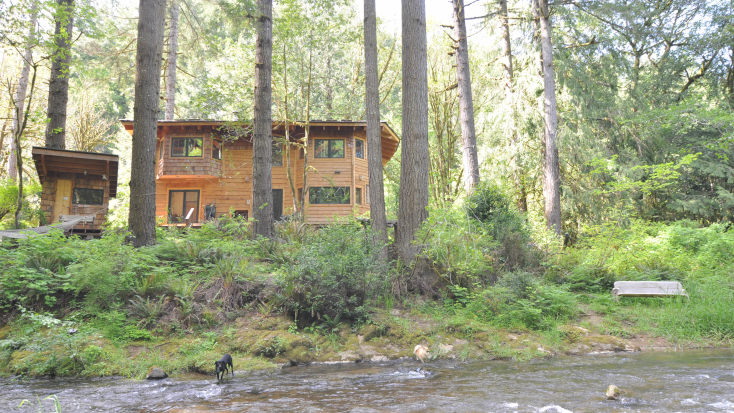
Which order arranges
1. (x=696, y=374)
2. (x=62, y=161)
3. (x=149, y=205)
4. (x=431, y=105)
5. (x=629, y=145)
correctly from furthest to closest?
(x=431, y=105)
(x=629, y=145)
(x=62, y=161)
(x=149, y=205)
(x=696, y=374)

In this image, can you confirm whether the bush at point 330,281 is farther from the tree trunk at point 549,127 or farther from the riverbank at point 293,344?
the tree trunk at point 549,127

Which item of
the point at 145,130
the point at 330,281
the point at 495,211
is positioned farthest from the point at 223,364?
the point at 495,211

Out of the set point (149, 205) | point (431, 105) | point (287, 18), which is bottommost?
point (149, 205)

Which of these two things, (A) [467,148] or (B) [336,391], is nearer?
(B) [336,391]

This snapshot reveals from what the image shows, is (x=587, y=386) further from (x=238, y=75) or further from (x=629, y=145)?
(x=238, y=75)

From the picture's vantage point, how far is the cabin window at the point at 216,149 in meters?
23.5

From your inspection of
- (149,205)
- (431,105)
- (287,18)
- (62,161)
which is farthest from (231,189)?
(149,205)

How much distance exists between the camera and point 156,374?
587 centimetres

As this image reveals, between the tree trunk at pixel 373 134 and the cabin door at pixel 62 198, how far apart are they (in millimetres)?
13268

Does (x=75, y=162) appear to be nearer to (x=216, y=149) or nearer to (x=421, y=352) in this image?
(x=216, y=149)

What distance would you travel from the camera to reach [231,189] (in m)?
23.7

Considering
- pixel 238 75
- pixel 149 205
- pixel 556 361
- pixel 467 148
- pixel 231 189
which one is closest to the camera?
pixel 556 361

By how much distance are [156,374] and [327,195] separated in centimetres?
1733

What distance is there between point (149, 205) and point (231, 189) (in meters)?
14.1
